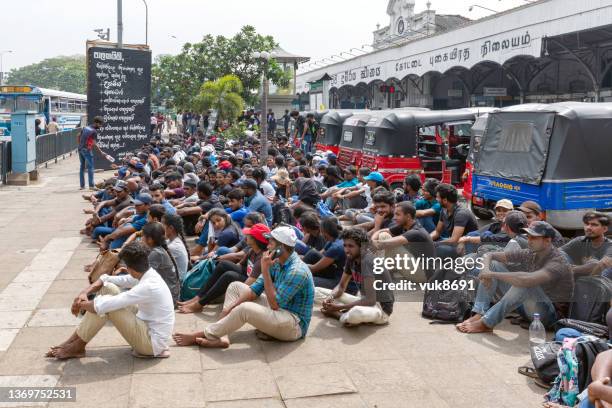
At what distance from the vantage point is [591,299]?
6.54 m

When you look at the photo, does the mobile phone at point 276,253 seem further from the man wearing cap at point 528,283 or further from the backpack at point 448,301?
the man wearing cap at point 528,283

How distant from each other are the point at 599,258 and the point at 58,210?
12.4 meters

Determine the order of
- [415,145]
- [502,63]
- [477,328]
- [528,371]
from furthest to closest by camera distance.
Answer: [502,63]
[415,145]
[477,328]
[528,371]

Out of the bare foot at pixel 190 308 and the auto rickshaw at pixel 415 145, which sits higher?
the auto rickshaw at pixel 415 145

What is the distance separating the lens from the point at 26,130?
20.1 m

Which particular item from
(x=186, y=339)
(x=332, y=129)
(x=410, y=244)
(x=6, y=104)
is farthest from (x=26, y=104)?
(x=186, y=339)

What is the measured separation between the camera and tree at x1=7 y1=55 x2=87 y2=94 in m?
131

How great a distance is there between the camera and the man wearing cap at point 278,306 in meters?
6.44

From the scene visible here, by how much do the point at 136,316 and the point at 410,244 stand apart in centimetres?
327

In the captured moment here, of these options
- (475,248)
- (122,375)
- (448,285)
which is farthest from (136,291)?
(475,248)

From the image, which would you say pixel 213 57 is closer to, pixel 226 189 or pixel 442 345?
pixel 226 189

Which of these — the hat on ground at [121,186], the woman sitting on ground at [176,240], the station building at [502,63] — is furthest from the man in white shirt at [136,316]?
the station building at [502,63]

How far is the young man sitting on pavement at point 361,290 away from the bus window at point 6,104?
30.1 m

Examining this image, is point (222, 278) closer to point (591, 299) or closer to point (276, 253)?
point (276, 253)
